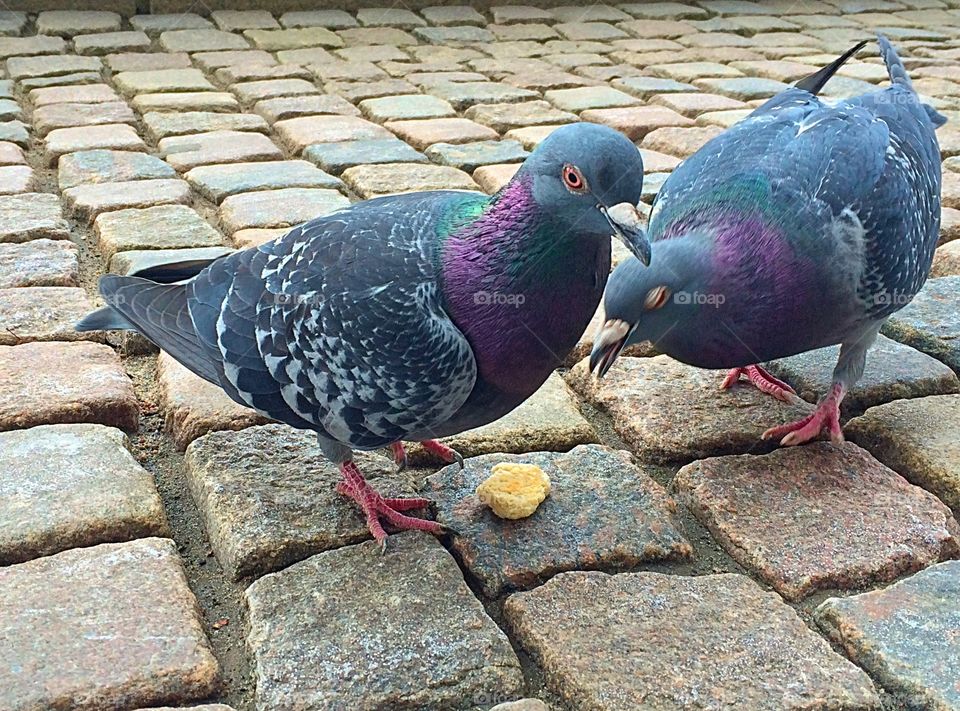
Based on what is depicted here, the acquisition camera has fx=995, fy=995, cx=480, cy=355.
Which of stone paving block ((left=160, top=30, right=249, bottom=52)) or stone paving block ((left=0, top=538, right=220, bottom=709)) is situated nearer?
stone paving block ((left=0, top=538, right=220, bottom=709))

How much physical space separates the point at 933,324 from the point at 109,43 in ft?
17.4

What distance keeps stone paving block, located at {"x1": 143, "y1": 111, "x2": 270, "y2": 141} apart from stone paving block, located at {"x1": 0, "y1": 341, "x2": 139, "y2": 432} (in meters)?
2.19

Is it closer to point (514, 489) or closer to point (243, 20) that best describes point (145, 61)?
point (243, 20)

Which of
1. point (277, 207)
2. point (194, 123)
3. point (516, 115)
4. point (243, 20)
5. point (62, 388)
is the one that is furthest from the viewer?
point (243, 20)

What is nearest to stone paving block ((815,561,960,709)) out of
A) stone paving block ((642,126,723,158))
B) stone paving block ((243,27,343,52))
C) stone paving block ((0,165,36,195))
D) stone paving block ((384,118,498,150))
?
stone paving block ((642,126,723,158))

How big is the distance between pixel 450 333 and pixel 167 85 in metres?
4.14

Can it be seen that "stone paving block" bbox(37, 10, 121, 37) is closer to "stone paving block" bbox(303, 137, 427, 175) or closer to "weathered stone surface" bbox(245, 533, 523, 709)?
"stone paving block" bbox(303, 137, 427, 175)

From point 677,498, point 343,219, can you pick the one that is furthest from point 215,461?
point 677,498

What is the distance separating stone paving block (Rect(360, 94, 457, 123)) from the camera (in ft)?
17.0

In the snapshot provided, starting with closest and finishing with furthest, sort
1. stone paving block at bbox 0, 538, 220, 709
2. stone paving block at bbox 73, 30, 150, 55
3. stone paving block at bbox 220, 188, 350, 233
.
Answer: stone paving block at bbox 0, 538, 220, 709 → stone paving block at bbox 220, 188, 350, 233 → stone paving block at bbox 73, 30, 150, 55

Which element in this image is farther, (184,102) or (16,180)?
(184,102)

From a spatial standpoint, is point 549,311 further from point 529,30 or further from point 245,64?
point 529,30

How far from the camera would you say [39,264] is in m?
3.45

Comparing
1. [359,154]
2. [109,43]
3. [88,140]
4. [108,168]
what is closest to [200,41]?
[109,43]
